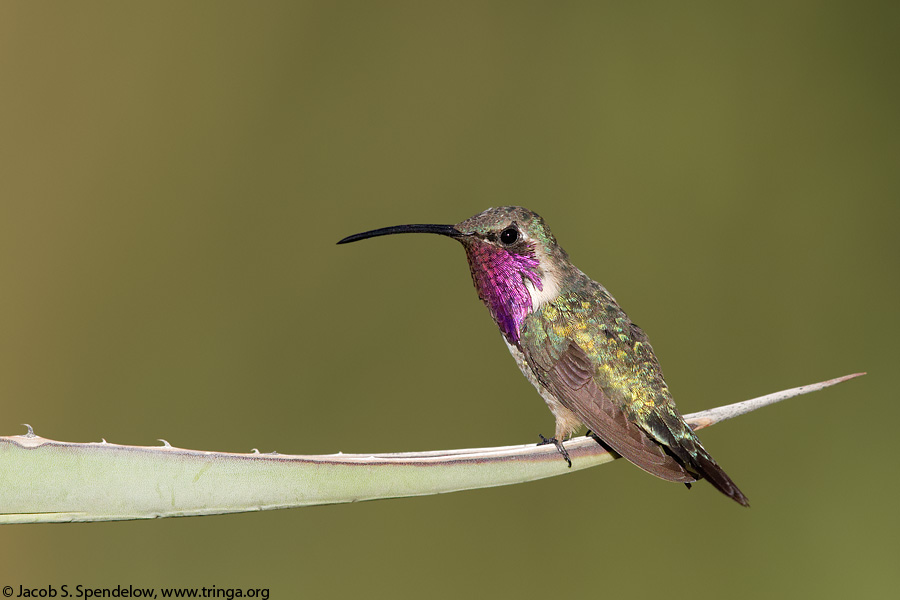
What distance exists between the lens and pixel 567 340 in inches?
35.3

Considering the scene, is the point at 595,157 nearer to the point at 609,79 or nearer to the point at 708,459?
the point at 609,79

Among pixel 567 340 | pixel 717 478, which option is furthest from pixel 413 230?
pixel 717 478

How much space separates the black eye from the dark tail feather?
0.32 m

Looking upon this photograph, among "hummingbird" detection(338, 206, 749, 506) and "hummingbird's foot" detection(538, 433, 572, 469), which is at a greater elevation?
"hummingbird" detection(338, 206, 749, 506)

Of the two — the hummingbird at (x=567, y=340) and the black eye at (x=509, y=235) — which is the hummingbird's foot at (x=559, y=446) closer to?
the hummingbird at (x=567, y=340)

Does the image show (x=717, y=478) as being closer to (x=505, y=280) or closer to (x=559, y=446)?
(x=559, y=446)

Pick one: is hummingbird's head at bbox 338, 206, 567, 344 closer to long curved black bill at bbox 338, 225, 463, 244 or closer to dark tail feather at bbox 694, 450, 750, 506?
long curved black bill at bbox 338, 225, 463, 244

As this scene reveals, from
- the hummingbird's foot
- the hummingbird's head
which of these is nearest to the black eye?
the hummingbird's head

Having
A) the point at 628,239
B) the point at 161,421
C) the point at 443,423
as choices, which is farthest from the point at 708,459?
the point at 161,421

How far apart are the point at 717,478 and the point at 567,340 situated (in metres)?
0.23

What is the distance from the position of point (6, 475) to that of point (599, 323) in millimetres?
637

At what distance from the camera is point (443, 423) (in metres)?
1.80

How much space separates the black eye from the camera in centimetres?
85

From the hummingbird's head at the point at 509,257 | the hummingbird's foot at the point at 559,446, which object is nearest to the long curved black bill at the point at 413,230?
the hummingbird's head at the point at 509,257
